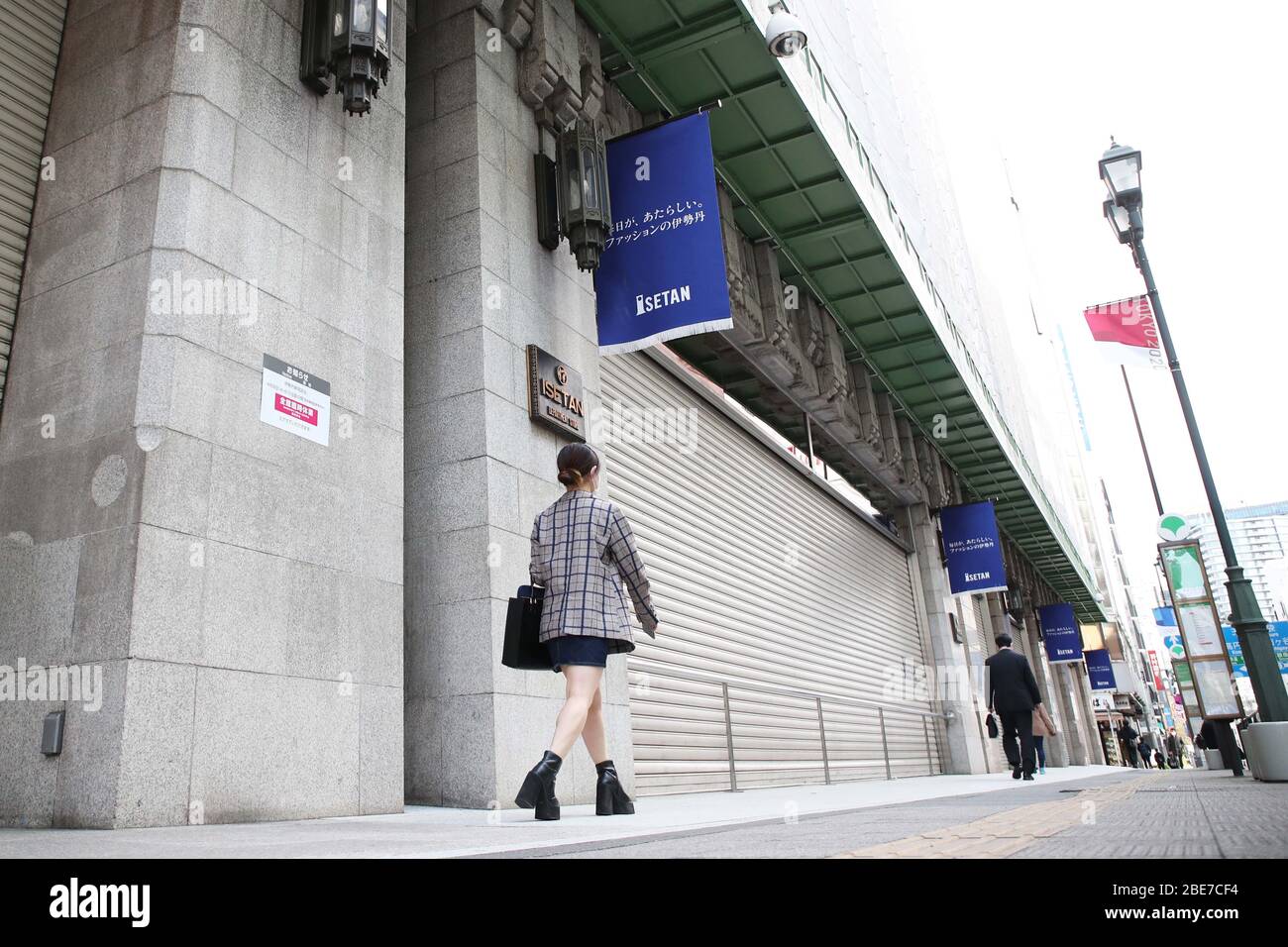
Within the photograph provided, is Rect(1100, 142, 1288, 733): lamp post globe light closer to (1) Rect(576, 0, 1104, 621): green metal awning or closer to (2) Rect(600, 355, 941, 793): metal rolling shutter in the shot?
(1) Rect(576, 0, 1104, 621): green metal awning

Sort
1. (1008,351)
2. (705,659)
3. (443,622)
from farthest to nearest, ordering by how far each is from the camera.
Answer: (1008,351)
(705,659)
(443,622)

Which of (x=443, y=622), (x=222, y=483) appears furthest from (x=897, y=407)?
(x=222, y=483)

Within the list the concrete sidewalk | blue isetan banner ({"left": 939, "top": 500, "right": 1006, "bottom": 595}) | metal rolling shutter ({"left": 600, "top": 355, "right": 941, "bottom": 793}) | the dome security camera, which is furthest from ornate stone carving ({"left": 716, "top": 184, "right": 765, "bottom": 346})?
blue isetan banner ({"left": 939, "top": 500, "right": 1006, "bottom": 595})

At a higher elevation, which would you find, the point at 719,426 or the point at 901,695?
the point at 719,426

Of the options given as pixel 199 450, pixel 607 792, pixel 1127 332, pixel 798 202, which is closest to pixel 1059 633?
pixel 1127 332

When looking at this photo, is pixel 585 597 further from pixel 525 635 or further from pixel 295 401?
pixel 295 401

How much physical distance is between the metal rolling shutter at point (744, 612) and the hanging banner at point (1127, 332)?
17.9 feet

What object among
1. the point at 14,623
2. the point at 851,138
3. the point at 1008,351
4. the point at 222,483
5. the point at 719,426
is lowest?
the point at 14,623

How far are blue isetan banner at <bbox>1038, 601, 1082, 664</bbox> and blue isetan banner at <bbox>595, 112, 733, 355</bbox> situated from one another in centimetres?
3232

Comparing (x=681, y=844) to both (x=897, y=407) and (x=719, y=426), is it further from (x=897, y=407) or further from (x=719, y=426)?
(x=897, y=407)

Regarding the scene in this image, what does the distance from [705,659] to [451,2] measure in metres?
7.96

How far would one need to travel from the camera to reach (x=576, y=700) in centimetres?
494

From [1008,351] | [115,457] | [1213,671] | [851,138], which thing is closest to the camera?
[115,457]

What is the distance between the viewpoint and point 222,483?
519 centimetres
